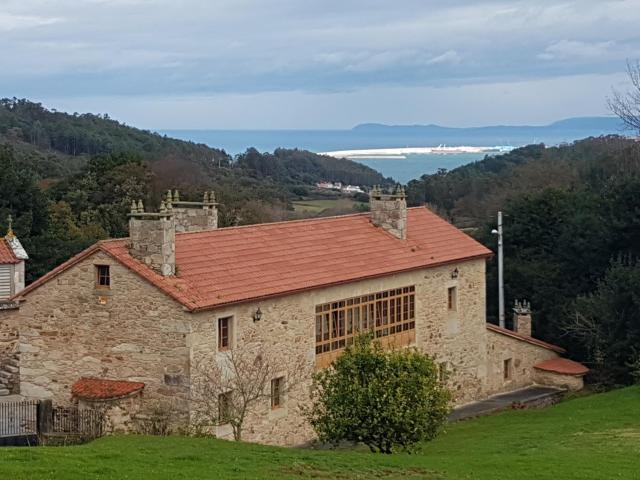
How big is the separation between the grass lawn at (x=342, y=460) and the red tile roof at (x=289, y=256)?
461 centimetres

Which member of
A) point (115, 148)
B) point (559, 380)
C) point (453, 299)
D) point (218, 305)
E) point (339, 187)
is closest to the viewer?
point (218, 305)

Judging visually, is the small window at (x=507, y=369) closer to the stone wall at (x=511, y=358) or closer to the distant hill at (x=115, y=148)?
the stone wall at (x=511, y=358)

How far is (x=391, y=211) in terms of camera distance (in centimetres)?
3459

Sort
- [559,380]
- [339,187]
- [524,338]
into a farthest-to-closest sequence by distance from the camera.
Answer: [339,187]
[524,338]
[559,380]

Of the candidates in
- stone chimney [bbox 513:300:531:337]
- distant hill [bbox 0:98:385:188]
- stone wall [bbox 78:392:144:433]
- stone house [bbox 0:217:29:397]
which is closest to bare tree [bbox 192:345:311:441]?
stone wall [bbox 78:392:144:433]

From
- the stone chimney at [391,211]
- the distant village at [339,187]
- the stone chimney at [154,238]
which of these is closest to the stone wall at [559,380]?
the stone chimney at [391,211]

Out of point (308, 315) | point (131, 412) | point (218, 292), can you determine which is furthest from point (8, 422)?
point (308, 315)

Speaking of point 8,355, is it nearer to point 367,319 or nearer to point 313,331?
point 313,331

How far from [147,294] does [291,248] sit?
6.22 m

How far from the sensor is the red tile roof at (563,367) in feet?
127

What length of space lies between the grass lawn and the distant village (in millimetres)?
87984

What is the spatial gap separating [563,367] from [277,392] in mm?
15613

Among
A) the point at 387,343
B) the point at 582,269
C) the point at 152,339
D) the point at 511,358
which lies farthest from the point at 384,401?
the point at 582,269

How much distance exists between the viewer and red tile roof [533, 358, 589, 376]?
38719mm
